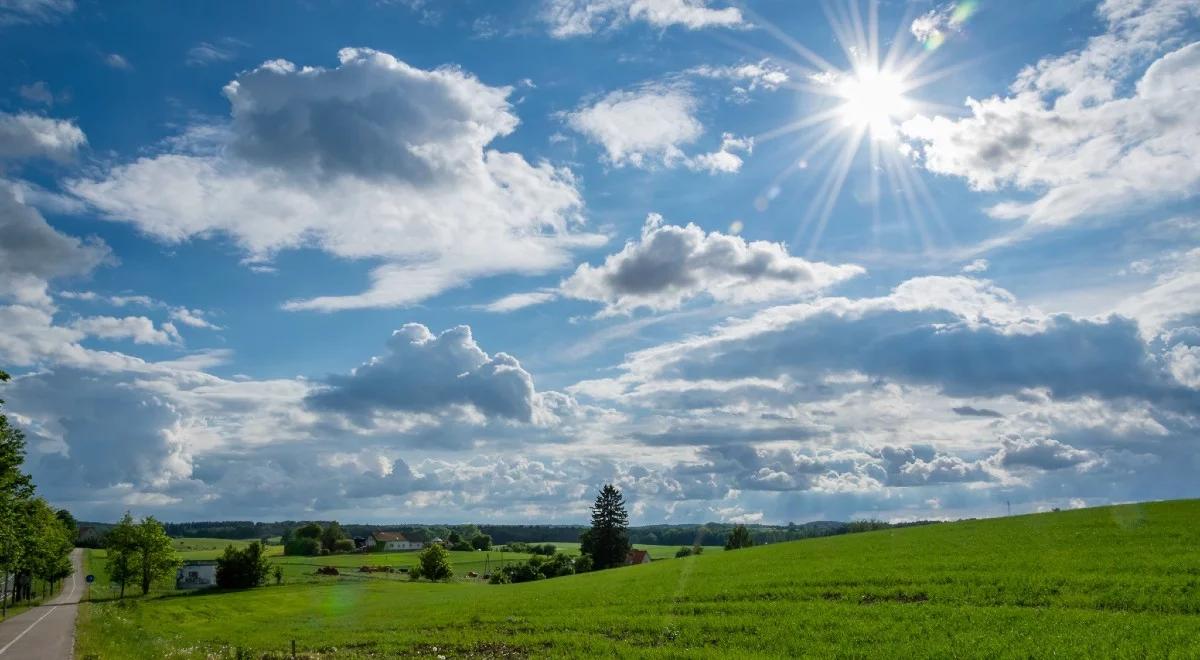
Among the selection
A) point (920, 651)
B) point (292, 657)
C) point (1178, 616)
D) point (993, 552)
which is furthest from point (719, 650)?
point (993, 552)

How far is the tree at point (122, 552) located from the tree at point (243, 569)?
10.8 m

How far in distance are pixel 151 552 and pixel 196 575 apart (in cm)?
3819

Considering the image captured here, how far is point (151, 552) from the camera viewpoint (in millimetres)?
108250

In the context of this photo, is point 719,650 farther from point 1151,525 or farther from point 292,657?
point 1151,525

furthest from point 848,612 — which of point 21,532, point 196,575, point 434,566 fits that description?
point 196,575

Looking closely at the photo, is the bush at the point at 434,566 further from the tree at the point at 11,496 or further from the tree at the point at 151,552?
the tree at the point at 11,496

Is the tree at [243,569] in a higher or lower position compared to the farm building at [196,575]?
higher

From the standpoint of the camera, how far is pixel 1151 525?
47.3 m

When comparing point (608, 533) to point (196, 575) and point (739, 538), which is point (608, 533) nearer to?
point (739, 538)

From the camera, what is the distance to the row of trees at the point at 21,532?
5253 cm

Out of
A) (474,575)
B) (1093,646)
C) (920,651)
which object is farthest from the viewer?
(474,575)

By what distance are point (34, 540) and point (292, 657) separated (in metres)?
58.8

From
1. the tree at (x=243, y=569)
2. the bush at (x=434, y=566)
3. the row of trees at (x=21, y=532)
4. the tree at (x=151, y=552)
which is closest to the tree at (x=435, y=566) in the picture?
the bush at (x=434, y=566)

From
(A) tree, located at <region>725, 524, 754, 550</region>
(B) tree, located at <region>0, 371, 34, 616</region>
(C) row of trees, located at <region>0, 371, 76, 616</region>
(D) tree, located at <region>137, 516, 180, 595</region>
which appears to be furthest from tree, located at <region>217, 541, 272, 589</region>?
(A) tree, located at <region>725, 524, 754, 550</region>
